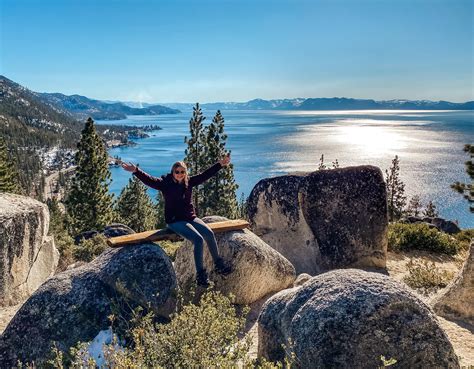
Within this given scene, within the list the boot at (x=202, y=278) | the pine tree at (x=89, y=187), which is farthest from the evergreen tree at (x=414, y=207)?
the boot at (x=202, y=278)

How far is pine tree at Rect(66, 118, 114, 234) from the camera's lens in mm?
38812

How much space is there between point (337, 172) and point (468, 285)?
480 cm

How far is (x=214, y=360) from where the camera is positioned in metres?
3.93

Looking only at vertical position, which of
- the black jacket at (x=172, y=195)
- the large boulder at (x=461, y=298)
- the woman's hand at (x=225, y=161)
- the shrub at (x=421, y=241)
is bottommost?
the shrub at (x=421, y=241)

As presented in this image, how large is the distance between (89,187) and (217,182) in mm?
12747

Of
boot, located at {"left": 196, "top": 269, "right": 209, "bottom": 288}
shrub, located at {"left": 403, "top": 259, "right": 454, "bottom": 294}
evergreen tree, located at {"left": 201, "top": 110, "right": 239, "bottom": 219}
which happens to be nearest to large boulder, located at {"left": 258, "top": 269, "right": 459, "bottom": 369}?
boot, located at {"left": 196, "top": 269, "right": 209, "bottom": 288}

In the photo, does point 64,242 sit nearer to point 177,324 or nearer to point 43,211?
point 43,211

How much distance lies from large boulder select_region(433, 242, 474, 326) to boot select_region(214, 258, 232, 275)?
4719mm

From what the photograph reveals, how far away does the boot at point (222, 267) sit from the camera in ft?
27.0

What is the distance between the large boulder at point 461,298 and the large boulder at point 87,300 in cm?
604

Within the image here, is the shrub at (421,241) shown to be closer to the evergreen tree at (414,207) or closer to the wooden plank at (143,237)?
the wooden plank at (143,237)

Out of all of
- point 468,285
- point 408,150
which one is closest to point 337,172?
point 468,285

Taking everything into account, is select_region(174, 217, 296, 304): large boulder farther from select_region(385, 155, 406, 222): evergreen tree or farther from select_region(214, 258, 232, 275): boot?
select_region(385, 155, 406, 222): evergreen tree

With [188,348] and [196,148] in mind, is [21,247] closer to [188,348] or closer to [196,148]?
[188,348]
